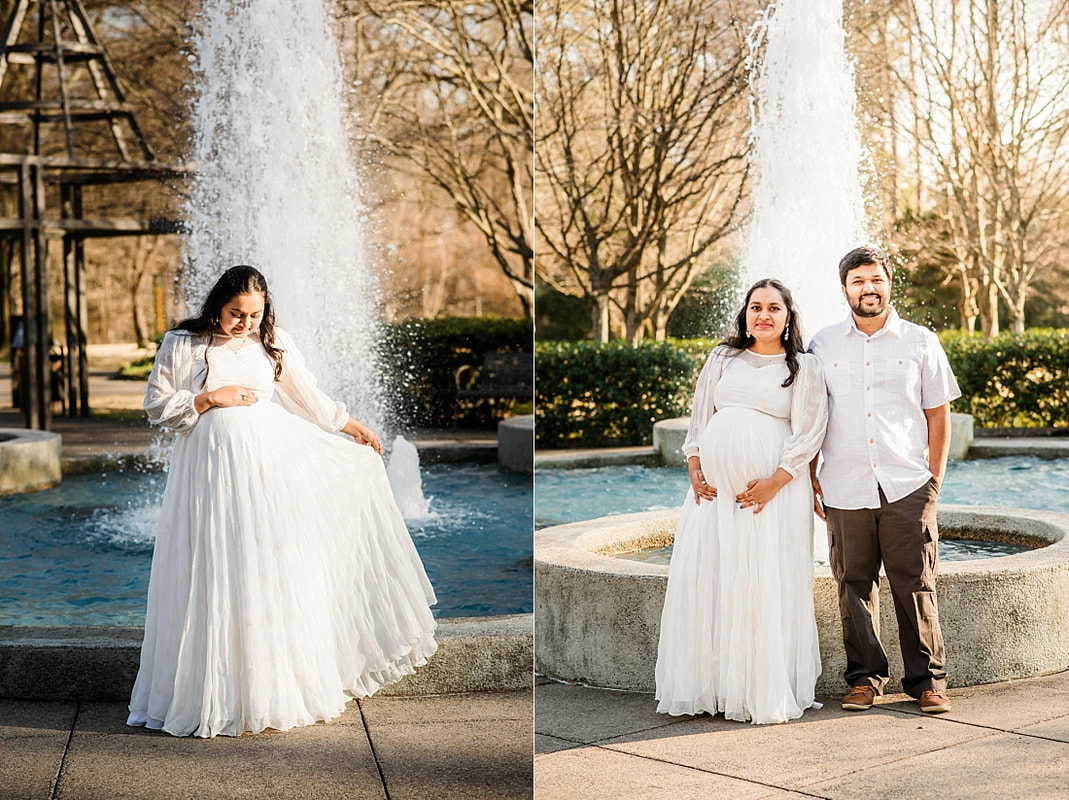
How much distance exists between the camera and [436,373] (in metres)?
7.40

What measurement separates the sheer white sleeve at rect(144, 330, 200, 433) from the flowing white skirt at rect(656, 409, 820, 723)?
1.72m

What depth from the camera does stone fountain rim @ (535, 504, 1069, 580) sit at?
4457mm

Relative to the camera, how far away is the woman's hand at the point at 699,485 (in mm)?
4180

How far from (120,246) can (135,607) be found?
201 cm

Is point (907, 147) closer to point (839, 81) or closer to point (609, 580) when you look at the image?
point (839, 81)

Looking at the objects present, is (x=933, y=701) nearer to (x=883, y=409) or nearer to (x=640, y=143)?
(x=883, y=409)

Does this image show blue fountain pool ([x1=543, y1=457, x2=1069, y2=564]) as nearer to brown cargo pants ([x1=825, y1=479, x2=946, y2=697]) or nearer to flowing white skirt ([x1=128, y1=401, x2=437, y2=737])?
brown cargo pants ([x1=825, y1=479, x2=946, y2=697])

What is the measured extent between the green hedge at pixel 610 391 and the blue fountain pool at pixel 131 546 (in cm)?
539

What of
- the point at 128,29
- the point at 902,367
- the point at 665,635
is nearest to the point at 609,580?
the point at 665,635

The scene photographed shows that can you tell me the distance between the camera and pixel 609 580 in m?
4.46

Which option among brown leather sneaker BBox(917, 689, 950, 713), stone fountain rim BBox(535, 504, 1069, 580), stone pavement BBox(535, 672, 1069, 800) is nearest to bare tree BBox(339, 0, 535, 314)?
stone fountain rim BBox(535, 504, 1069, 580)

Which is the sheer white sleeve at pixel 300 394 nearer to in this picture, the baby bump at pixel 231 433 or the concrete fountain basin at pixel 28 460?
the baby bump at pixel 231 433

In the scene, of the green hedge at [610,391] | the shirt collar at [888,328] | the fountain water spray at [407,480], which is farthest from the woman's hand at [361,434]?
the green hedge at [610,391]

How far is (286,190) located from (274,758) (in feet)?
15.5
